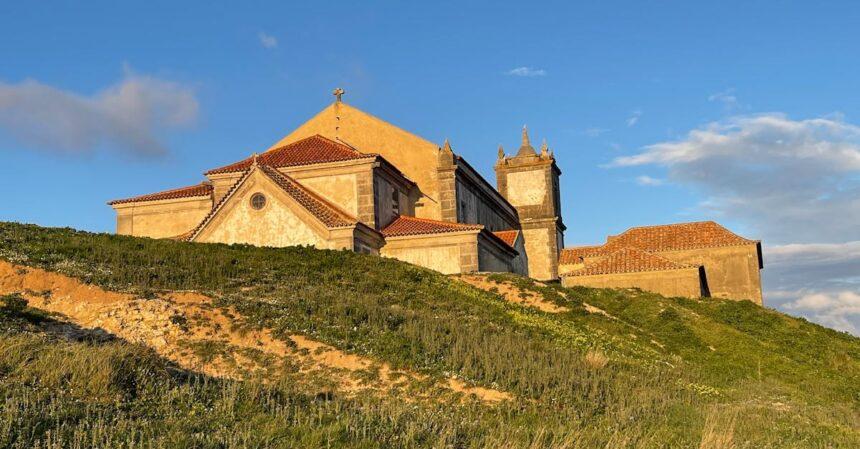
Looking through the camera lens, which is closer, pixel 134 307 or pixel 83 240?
pixel 134 307

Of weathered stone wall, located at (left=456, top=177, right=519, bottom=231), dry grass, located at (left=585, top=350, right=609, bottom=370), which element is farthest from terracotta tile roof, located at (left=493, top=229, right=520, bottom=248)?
dry grass, located at (left=585, top=350, right=609, bottom=370)

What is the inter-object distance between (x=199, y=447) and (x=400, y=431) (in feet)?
10.2

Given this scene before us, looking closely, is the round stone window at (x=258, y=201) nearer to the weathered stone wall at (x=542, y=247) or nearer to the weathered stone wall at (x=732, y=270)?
the weathered stone wall at (x=732, y=270)

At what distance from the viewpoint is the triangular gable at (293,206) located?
34.0 meters

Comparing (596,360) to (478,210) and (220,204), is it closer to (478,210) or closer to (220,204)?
(220,204)

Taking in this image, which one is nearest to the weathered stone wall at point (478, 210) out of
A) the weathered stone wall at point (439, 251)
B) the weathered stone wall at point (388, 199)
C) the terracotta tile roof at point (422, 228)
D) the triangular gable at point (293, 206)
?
the weathered stone wall at point (388, 199)

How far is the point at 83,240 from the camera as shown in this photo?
91.6 feet

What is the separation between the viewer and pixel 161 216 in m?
40.2

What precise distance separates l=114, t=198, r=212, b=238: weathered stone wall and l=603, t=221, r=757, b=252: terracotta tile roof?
21643mm

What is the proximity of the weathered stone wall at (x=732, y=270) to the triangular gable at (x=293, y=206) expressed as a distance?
66.3ft

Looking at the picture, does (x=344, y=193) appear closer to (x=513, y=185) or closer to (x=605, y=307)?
(x=605, y=307)

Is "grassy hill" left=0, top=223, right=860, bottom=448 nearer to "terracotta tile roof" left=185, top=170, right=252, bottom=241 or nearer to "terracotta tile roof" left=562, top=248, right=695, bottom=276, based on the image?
"terracotta tile roof" left=562, top=248, right=695, bottom=276

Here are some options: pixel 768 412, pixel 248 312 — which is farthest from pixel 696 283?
pixel 248 312

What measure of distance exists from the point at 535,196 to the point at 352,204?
911 inches
